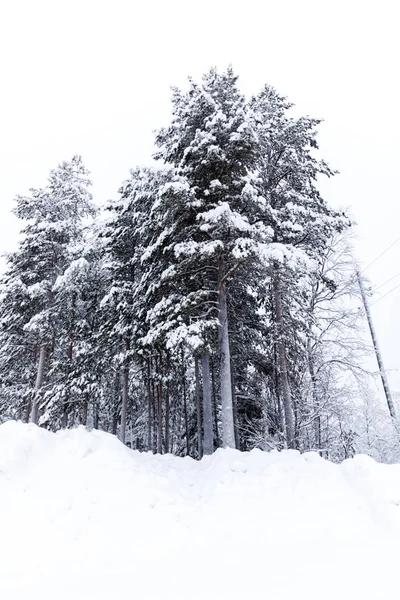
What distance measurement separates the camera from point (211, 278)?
12594 millimetres

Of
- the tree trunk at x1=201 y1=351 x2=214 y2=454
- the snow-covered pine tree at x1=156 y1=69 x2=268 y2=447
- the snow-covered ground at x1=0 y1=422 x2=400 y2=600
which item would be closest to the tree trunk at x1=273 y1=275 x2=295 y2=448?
the snow-covered pine tree at x1=156 y1=69 x2=268 y2=447

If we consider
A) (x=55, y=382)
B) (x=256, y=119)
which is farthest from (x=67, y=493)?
(x=55, y=382)

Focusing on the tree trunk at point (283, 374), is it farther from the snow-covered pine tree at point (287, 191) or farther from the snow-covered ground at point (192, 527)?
the snow-covered ground at point (192, 527)

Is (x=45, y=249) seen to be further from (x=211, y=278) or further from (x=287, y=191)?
(x=287, y=191)

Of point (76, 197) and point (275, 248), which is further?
point (76, 197)

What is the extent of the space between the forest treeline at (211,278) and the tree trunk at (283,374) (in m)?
0.05

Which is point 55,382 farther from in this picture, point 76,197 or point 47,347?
point 76,197

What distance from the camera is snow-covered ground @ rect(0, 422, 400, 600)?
13.3ft

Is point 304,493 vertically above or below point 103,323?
below

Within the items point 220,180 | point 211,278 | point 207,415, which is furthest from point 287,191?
point 207,415

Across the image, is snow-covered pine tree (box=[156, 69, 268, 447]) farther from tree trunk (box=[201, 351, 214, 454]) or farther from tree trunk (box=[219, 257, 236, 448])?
tree trunk (box=[201, 351, 214, 454])

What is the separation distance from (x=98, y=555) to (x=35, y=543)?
0.88 m

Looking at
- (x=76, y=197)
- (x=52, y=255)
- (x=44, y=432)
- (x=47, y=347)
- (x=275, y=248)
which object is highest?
(x=76, y=197)

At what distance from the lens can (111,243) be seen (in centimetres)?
1571
